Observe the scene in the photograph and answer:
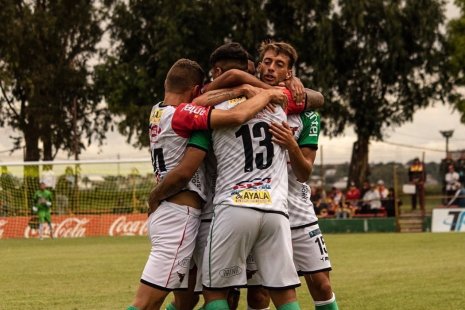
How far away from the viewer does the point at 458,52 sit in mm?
60562

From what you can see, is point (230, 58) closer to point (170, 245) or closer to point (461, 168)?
point (170, 245)

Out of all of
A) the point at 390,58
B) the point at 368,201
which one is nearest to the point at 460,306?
the point at 368,201

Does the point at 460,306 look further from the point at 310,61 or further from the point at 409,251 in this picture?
the point at 310,61

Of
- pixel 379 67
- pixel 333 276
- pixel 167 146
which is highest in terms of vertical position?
pixel 379 67

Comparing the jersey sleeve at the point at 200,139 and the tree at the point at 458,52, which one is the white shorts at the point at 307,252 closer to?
the jersey sleeve at the point at 200,139

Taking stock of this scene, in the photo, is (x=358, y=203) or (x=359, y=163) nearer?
(x=358, y=203)

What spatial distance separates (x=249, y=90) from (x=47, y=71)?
54162 mm

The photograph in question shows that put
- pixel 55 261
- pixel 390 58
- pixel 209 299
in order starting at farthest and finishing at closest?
pixel 390 58, pixel 55 261, pixel 209 299

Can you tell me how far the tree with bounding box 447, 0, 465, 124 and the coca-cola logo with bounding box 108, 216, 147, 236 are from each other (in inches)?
941

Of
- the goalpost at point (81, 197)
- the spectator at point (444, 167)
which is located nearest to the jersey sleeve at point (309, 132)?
the goalpost at point (81, 197)

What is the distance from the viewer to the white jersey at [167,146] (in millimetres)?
8523

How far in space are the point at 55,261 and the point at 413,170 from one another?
917 inches

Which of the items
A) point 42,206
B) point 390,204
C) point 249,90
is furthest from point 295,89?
point 390,204

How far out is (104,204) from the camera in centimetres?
4253
